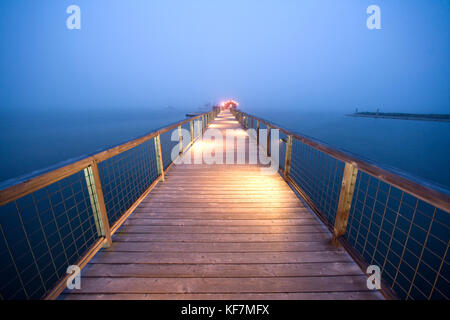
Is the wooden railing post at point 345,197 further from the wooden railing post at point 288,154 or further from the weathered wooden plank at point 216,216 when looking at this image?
the wooden railing post at point 288,154

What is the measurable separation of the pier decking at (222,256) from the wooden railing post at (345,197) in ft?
0.61

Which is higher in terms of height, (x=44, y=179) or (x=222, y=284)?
(x=44, y=179)

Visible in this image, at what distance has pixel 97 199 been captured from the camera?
192 cm

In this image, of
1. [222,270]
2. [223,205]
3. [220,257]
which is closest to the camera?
[222,270]

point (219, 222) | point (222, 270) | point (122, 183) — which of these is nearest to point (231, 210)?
point (219, 222)

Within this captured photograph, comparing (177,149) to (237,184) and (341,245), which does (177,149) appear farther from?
(341,245)

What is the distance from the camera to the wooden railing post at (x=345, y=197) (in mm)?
1858

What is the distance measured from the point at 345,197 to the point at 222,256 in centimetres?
138

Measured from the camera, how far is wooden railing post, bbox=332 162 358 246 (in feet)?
6.10

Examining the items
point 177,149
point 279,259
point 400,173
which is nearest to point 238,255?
point 279,259

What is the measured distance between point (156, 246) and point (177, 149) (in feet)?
11.8

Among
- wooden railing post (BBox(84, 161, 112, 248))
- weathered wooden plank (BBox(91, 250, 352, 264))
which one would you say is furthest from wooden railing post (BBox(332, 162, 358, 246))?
wooden railing post (BBox(84, 161, 112, 248))

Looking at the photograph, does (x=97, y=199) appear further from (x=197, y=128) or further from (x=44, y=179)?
(x=197, y=128)

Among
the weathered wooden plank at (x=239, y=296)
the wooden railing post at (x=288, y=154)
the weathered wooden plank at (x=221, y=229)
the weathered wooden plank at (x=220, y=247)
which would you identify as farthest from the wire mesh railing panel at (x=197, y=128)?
the weathered wooden plank at (x=239, y=296)
